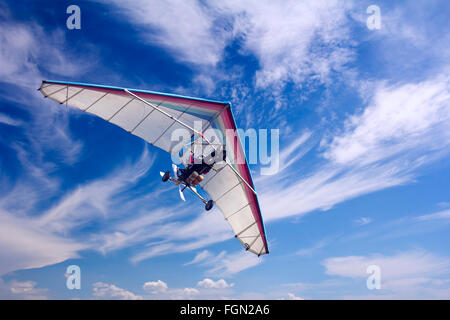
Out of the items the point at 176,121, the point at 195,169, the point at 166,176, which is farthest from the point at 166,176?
the point at 176,121

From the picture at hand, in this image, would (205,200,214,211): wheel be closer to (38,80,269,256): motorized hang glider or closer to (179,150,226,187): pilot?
(38,80,269,256): motorized hang glider

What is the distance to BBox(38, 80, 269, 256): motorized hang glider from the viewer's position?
14852mm

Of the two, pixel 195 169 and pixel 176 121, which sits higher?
pixel 176 121

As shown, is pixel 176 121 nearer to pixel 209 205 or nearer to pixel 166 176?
pixel 166 176

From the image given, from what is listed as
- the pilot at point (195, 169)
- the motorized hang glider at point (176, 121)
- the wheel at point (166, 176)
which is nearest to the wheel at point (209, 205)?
the motorized hang glider at point (176, 121)

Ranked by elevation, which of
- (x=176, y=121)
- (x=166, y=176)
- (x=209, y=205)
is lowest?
(x=209, y=205)

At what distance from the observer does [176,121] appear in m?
16.2

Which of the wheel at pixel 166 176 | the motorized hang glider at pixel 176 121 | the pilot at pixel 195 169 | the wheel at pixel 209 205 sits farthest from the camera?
the wheel at pixel 209 205

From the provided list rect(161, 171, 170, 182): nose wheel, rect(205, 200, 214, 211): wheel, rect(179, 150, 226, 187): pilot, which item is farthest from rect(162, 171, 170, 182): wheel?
rect(205, 200, 214, 211): wheel

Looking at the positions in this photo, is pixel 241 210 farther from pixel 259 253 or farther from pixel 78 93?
pixel 78 93

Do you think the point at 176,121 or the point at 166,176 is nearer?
the point at 176,121

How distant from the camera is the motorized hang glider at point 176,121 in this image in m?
14.9

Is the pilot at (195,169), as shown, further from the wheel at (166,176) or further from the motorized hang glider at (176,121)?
the wheel at (166,176)
